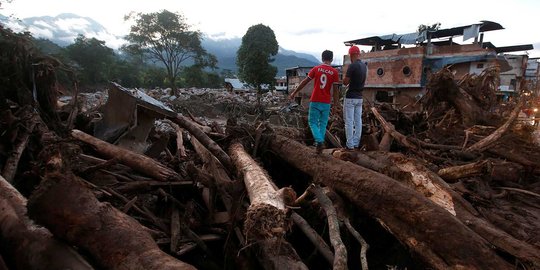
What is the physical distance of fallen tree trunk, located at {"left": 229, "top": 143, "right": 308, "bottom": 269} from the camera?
2135 millimetres

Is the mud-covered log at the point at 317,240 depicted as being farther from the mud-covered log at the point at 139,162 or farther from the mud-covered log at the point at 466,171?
the mud-covered log at the point at 466,171

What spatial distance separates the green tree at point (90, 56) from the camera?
34688mm

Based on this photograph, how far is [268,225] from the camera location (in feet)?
7.00

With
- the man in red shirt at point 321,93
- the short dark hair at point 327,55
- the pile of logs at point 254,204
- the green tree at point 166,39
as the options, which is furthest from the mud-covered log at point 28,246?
the green tree at point 166,39

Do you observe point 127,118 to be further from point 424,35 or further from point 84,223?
point 424,35

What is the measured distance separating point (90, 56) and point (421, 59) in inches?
1351

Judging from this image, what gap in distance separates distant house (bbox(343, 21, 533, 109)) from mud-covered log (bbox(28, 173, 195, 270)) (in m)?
21.1

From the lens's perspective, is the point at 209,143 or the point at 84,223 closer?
the point at 84,223

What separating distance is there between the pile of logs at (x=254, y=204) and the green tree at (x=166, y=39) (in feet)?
88.9

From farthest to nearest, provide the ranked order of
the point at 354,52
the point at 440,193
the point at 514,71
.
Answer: the point at 514,71
the point at 354,52
the point at 440,193

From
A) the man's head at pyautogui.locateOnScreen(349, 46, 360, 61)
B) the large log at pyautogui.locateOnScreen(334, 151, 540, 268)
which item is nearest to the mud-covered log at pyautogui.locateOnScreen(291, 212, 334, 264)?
the large log at pyautogui.locateOnScreen(334, 151, 540, 268)

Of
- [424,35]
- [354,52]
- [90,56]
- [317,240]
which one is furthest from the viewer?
[90,56]

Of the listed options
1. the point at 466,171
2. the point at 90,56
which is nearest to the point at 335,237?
the point at 466,171

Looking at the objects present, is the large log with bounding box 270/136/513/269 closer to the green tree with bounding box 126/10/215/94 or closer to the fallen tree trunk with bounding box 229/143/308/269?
the fallen tree trunk with bounding box 229/143/308/269
